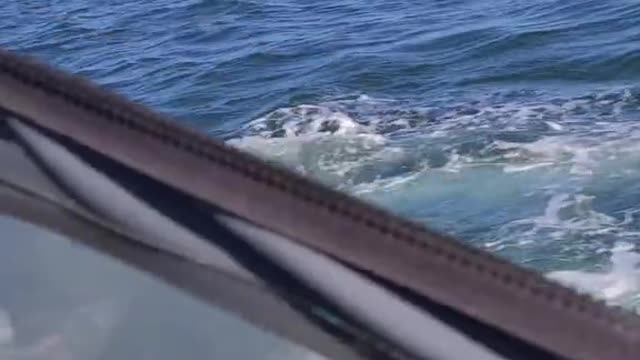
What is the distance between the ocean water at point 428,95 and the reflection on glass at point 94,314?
22.2ft

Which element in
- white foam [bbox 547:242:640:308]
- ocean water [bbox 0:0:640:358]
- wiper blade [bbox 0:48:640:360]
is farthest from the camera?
ocean water [bbox 0:0:640:358]

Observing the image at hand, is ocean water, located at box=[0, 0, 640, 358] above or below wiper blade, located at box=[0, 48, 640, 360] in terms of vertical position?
below

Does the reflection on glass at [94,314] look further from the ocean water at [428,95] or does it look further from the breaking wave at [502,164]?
the breaking wave at [502,164]

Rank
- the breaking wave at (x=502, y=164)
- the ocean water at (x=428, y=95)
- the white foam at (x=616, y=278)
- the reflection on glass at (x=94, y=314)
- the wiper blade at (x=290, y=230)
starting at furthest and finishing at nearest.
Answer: the ocean water at (x=428, y=95)
the breaking wave at (x=502, y=164)
the white foam at (x=616, y=278)
the reflection on glass at (x=94, y=314)
the wiper blade at (x=290, y=230)

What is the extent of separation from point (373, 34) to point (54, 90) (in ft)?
55.9

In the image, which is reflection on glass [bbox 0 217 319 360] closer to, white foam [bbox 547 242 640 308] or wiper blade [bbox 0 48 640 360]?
wiper blade [bbox 0 48 640 360]

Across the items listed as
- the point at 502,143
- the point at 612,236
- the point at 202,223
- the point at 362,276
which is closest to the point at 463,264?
the point at 362,276

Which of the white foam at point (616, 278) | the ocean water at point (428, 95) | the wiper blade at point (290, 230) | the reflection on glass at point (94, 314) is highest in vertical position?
the wiper blade at point (290, 230)

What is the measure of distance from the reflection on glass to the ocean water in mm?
6779

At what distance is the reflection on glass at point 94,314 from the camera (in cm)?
160

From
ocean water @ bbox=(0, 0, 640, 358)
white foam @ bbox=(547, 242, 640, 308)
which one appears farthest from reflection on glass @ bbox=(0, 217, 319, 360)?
white foam @ bbox=(547, 242, 640, 308)

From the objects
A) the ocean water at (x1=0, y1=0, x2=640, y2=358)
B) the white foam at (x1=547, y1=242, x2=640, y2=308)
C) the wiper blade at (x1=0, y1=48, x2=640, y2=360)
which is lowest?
the ocean water at (x1=0, y1=0, x2=640, y2=358)

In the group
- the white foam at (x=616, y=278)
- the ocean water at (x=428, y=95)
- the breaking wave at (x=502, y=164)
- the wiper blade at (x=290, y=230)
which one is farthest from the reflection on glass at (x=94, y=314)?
the breaking wave at (x=502, y=164)

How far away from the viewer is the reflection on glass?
160 centimetres
